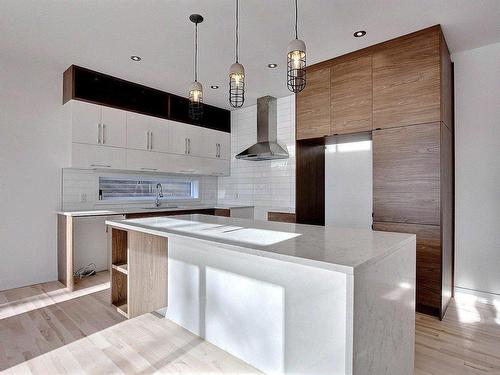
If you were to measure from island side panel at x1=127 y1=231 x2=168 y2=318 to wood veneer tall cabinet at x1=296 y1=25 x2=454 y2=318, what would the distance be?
2117 mm

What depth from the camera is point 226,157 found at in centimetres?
540

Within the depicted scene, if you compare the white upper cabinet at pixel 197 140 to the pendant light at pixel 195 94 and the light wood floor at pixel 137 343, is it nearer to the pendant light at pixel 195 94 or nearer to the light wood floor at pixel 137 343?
the pendant light at pixel 195 94

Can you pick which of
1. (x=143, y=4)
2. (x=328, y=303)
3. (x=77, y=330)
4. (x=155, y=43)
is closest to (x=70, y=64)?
(x=155, y=43)

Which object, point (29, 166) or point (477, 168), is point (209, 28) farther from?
point (477, 168)

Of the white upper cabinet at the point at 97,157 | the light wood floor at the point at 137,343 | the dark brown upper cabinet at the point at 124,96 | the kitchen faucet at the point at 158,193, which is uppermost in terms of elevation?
the dark brown upper cabinet at the point at 124,96

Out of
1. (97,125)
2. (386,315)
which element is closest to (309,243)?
(386,315)

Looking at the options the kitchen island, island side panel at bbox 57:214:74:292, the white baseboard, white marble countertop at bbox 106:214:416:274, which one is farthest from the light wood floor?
white marble countertop at bbox 106:214:416:274

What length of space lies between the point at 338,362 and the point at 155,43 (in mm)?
3106

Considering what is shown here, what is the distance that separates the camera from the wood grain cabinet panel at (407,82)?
2619 mm

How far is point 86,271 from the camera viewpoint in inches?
151

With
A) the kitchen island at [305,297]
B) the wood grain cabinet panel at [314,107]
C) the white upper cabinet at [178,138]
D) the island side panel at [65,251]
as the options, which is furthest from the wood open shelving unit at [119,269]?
the wood grain cabinet panel at [314,107]

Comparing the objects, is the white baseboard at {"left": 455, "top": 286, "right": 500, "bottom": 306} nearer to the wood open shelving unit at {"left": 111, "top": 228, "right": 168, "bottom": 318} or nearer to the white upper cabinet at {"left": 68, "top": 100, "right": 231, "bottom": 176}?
the wood open shelving unit at {"left": 111, "top": 228, "right": 168, "bottom": 318}

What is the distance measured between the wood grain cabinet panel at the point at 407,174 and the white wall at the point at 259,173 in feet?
5.03

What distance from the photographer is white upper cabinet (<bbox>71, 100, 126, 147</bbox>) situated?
350cm
